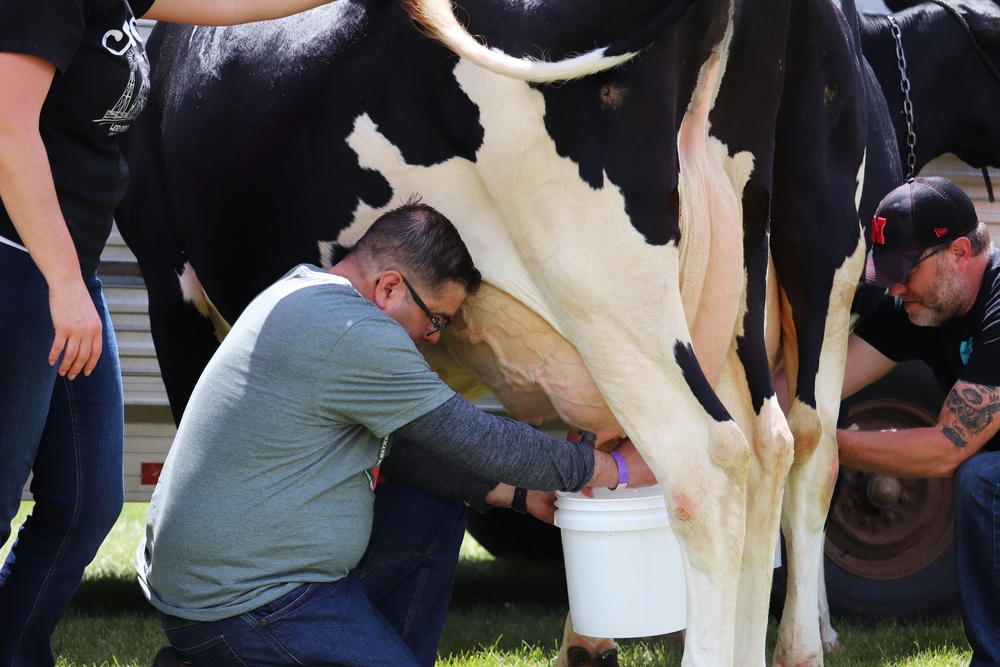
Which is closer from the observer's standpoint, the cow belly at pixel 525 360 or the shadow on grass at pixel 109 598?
the cow belly at pixel 525 360

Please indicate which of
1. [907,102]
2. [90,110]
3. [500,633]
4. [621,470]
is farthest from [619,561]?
[907,102]

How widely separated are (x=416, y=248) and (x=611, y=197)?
0.48 meters

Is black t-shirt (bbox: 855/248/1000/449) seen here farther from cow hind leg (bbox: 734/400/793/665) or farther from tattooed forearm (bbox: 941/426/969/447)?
cow hind leg (bbox: 734/400/793/665)

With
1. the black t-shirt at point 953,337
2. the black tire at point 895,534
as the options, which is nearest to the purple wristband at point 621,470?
the black t-shirt at point 953,337

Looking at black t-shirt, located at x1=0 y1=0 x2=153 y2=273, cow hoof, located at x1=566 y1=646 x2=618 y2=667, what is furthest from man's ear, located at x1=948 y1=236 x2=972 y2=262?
black t-shirt, located at x1=0 y1=0 x2=153 y2=273

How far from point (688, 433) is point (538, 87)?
2.94ft

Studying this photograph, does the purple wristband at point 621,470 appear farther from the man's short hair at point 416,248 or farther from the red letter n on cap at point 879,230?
the red letter n on cap at point 879,230

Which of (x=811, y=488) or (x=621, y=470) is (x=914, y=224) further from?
(x=621, y=470)

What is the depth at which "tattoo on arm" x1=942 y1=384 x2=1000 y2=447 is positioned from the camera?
346 cm

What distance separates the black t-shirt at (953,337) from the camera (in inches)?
137

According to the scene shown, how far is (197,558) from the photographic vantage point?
8.05ft

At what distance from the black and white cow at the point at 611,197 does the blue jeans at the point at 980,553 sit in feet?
1.40

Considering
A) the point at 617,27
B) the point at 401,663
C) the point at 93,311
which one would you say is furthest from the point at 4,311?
the point at 617,27

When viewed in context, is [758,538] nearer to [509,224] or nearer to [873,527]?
[509,224]
